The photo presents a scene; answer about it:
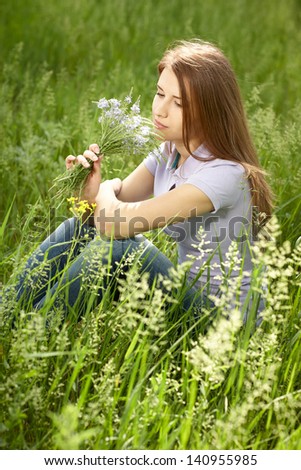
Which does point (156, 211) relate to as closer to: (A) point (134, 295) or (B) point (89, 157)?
(B) point (89, 157)

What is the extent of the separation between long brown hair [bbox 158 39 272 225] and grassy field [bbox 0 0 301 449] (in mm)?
329

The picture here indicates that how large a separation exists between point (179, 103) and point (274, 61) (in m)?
3.44

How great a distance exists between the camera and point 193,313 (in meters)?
2.14

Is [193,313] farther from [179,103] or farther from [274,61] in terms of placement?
[274,61]

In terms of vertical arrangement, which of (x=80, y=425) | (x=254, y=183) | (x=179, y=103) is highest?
(x=179, y=103)

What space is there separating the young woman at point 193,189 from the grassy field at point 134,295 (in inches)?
4.3

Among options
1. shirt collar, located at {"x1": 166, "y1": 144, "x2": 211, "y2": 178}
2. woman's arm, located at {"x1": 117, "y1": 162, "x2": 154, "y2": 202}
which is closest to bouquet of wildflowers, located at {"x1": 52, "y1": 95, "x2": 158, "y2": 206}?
shirt collar, located at {"x1": 166, "y1": 144, "x2": 211, "y2": 178}

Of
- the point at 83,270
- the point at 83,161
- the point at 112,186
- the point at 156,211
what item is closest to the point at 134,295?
the point at 83,270

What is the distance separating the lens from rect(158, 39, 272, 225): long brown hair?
2.30m

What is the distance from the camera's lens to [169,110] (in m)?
2.31

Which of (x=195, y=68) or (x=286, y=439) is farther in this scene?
(x=195, y=68)

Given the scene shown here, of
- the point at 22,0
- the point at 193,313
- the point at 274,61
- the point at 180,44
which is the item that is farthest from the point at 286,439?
the point at 22,0

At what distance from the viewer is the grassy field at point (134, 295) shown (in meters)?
1.73
